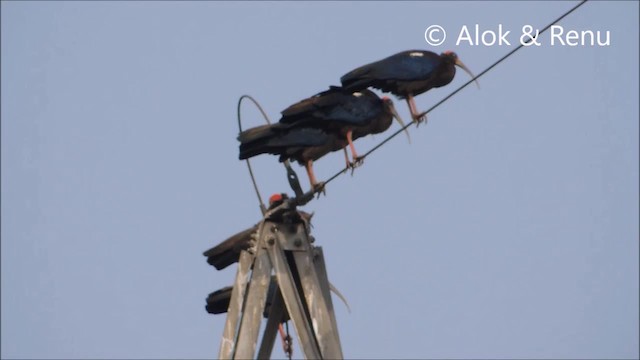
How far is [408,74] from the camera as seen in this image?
17.5 m

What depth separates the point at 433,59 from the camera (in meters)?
17.9

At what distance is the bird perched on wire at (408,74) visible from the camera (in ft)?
55.8

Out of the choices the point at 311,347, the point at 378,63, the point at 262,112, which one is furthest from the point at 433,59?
the point at 311,347

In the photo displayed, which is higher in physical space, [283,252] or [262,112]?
[262,112]

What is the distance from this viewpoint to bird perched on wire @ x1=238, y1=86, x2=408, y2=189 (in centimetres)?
1620

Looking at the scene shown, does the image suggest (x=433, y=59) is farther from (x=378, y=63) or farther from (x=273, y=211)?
(x=273, y=211)

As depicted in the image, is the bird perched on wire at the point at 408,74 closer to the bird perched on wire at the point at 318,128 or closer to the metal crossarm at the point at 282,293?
the bird perched on wire at the point at 318,128

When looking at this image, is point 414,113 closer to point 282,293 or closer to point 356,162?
point 356,162

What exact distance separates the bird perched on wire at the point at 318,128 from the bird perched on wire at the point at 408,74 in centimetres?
19

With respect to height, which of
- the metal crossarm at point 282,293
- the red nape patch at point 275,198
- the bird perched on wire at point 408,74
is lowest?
the metal crossarm at point 282,293

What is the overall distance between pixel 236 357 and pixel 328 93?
3466mm

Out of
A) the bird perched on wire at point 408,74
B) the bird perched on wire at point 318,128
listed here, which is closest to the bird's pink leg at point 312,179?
the bird perched on wire at point 318,128

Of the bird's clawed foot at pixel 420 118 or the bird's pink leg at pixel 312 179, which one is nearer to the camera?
the bird's pink leg at pixel 312 179

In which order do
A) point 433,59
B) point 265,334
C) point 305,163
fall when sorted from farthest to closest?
1. point 433,59
2. point 305,163
3. point 265,334
